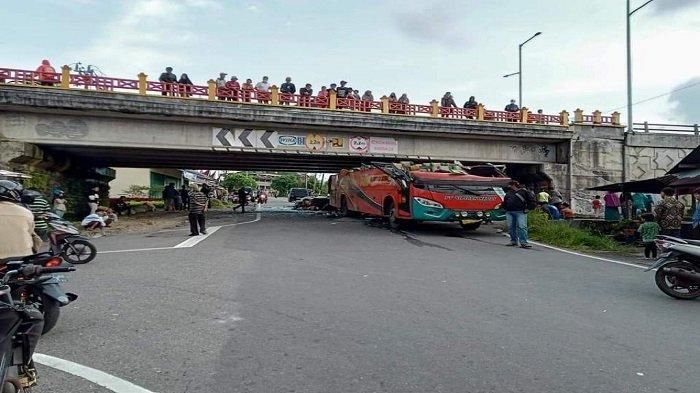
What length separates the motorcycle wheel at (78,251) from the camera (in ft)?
29.8

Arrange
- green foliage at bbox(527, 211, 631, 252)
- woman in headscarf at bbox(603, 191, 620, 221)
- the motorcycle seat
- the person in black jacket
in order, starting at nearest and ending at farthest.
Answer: the motorcycle seat → the person in black jacket → green foliage at bbox(527, 211, 631, 252) → woman in headscarf at bbox(603, 191, 620, 221)

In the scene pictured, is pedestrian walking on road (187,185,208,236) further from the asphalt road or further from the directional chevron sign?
the directional chevron sign

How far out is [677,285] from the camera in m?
6.95

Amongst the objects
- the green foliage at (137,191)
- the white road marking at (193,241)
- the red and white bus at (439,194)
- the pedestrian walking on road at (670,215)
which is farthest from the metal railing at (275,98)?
the green foliage at (137,191)

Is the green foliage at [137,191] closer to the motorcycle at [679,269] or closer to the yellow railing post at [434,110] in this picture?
the yellow railing post at [434,110]

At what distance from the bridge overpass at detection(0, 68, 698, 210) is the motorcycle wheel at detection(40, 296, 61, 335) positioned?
15.2 metres

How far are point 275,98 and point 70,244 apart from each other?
1235cm

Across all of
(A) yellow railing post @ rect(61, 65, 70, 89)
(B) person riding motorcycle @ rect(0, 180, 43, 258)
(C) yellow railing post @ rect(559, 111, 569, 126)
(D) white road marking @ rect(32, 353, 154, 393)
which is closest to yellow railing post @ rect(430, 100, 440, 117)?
(C) yellow railing post @ rect(559, 111, 569, 126)

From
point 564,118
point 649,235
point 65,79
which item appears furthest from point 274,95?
point 649,235

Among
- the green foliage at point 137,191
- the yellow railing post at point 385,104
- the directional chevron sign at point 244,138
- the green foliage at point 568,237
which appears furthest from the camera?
the green foliage at point 137,191

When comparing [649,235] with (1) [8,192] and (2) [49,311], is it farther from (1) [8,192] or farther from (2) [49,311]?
(1) [8,192]

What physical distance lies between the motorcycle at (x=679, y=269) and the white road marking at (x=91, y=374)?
6729mm

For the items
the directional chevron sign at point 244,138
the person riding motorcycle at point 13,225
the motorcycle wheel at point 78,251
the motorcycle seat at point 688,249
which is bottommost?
the motorcycle wheel at point 78,251

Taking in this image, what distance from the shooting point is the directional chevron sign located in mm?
20222
